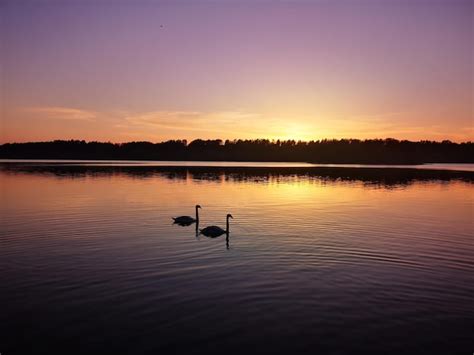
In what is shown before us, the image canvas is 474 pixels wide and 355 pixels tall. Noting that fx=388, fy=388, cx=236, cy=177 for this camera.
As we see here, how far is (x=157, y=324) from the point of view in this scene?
1249cm

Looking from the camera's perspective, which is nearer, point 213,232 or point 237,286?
point 237,286

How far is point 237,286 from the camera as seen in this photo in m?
16.2

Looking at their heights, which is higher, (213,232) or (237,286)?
(213,232)

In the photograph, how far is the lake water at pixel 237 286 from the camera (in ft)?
38.1

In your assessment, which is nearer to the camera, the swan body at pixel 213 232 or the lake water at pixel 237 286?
the lake water at pixel 237 286

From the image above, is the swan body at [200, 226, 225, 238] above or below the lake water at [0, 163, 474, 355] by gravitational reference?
above

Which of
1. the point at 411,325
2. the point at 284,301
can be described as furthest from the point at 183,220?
the point at 411,325

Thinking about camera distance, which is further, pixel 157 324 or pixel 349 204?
pixel 349 204

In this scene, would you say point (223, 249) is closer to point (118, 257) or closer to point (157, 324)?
point (118, 257)

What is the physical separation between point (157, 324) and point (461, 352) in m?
9.09

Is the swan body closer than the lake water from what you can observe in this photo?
No

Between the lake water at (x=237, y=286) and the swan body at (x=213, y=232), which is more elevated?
the swan body at (x=213, y=232)

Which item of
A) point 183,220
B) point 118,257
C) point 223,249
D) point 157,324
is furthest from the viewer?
point 183,220

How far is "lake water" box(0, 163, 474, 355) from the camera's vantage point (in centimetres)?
1162
